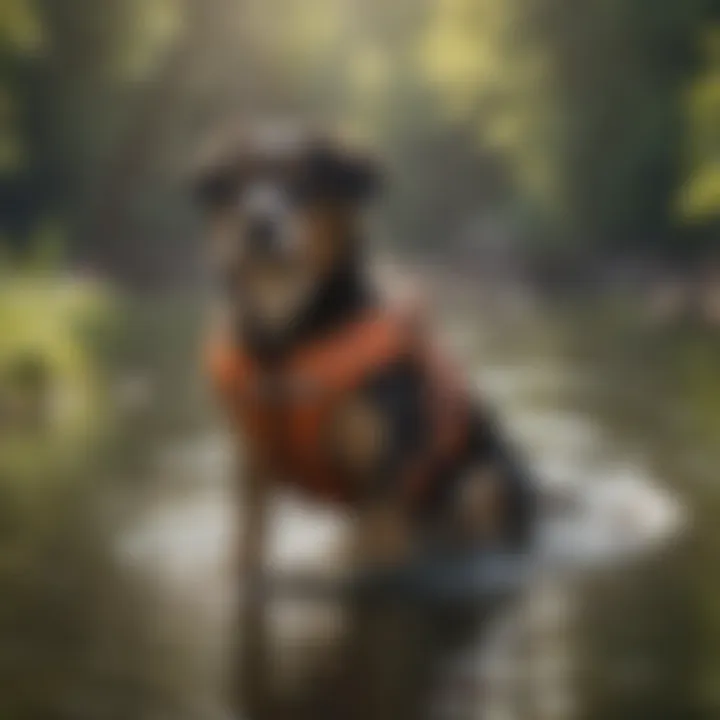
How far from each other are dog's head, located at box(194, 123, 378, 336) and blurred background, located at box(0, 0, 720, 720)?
3cm

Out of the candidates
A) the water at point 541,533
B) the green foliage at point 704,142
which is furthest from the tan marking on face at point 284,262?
the green foliage at point 704,142

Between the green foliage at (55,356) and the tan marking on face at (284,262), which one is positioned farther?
the green foliage at (55,356)

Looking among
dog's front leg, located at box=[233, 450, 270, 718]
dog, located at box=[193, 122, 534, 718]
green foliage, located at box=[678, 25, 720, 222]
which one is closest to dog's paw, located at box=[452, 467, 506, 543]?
dog, located at box=[193, 122, 534, 718]

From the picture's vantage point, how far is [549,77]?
1325mm

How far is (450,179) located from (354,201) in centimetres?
11

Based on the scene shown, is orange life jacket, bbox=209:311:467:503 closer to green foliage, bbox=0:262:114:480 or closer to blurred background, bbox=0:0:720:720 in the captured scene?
blurred background, bbox=0:0:720:720

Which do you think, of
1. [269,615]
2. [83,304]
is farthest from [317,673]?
[83,304]

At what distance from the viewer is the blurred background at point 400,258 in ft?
4.22

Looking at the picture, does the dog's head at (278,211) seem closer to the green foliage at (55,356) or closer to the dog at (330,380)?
the dog at (330,380)

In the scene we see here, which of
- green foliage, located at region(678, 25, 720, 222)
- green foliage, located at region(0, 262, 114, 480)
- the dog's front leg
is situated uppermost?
green foliage, located at region(678, 25, 720, 222)

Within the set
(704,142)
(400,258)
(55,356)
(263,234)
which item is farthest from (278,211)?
(704,142)

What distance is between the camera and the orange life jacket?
1234 millimetres

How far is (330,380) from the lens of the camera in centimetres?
123

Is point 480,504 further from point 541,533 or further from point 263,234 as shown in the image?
point 263,234
